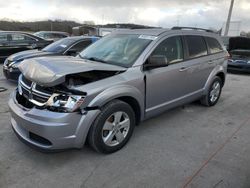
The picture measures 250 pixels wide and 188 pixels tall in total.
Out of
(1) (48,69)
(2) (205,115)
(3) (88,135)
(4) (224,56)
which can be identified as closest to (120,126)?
(3) (88,135)

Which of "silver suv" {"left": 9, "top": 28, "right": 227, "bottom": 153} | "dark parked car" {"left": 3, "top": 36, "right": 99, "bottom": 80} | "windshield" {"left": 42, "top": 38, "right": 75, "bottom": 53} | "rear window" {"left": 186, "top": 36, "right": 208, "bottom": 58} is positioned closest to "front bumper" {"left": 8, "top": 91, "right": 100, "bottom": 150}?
"silver suv" {"left": 9, "top": 28, "right": 227, "bottom": 153}

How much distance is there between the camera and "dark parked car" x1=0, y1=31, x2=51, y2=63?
9570 millimetres

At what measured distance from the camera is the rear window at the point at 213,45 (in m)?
4.92

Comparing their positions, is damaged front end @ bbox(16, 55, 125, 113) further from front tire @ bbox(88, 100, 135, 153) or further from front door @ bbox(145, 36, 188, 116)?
front door @ bbox(145, 36, 188, 116)

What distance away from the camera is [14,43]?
9711 mm

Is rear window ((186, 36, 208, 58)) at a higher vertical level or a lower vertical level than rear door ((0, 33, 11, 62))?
higher

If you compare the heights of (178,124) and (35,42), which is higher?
(35,42)

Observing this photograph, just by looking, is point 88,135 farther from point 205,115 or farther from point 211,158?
point 205,115

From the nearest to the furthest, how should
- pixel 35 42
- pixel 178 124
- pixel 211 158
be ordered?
pixel 211 158 → pixel 178 124 → pixel 35 42

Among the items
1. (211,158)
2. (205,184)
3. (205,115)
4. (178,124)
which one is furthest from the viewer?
(205,115)

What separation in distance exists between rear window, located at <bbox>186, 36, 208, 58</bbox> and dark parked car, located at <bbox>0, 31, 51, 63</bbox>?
741 cm

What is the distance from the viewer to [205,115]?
4.72 metres

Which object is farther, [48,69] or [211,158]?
[211,158]

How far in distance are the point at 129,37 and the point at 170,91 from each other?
1139mm
